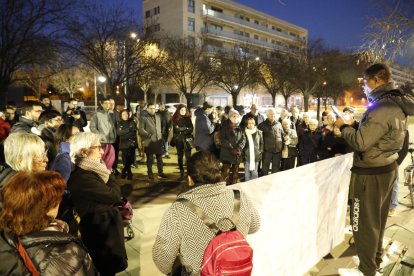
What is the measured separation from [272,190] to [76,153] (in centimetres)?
190

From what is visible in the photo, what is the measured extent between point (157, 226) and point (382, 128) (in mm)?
3650

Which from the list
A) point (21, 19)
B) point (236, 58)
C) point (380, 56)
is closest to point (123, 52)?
point (21, 19)

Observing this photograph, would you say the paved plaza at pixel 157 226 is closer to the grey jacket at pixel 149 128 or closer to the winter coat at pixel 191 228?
the grey jacket at pixel 149 128

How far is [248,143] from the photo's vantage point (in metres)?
7.04

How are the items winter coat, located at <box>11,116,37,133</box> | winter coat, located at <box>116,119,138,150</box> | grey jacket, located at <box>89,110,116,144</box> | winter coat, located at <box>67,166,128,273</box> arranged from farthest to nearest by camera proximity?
winter coat, located at <box>116,119,138,150</box>, grey jacket, located at <box>89,110,116,144</box>, winter coat, located at <box>11,116,37,133</box>, winter coat, located at <box>67,166,128,273</box>

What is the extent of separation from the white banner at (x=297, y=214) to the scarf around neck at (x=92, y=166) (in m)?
1.26

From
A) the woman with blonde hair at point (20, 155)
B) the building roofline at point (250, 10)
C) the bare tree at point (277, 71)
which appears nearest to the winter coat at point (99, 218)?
the woman with blonde hair at point (20, 155)

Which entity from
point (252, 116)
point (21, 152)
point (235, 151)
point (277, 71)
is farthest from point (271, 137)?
point (277, 71)

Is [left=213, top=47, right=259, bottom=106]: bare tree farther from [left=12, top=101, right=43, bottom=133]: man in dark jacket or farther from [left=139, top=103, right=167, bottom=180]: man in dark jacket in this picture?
[left=12, top=101, right=43, bottom=133]: man in dark jacket

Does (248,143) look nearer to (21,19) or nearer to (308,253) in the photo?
(308,253)

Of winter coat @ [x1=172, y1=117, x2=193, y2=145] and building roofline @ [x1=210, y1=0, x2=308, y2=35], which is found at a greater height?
building roofline @ [x1=210, y1=0, x2=308, y2=35]

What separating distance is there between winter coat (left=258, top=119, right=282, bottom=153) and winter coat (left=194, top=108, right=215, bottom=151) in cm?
132

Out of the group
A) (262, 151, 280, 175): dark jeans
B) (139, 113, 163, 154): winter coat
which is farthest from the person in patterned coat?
(139, 113, 163, 154): winter coat

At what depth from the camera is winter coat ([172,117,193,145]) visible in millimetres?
8656
